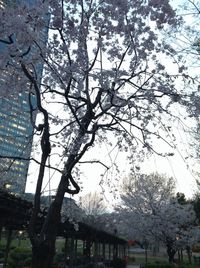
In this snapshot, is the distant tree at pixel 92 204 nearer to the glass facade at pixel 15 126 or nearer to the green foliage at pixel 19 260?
the green foliage at pixel 19 260

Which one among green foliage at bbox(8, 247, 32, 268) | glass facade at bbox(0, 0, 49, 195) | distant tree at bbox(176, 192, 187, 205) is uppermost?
distant tree at bbox(176, 192, 187, 205)

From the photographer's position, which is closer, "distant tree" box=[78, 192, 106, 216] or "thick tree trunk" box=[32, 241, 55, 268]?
"thick tree trunk" box=[32, 241, 55, 268]

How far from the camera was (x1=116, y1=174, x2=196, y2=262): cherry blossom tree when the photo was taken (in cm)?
2803

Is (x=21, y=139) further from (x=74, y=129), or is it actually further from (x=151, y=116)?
(x=151, y=116)

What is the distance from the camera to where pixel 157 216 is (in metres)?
28.4

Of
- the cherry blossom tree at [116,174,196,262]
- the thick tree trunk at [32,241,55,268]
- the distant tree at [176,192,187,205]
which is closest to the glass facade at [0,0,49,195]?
the thick tree trunk at [32,241,55,268]

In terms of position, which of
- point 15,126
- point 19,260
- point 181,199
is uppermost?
point 181,199

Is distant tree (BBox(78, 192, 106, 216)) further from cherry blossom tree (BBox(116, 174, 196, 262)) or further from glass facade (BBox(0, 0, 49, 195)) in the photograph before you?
→ glass facade (BBox(0, 0, 49, 195))

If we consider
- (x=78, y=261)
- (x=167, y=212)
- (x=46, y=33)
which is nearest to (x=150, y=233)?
(x=167, y=212)

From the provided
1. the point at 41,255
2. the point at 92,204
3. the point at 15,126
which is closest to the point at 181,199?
the point at 92,204

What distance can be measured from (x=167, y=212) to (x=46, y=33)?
24548 mm

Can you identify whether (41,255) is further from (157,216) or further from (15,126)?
(157,216)

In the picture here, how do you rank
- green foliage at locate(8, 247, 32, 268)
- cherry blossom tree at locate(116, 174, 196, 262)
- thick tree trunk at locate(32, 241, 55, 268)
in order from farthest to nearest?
cherry blossom tree at locate(116, 174, 196, 262) → green foliage at locate(8, 247, 32, 268) → thick tree trunk at locate(32, 241, 55, 268)

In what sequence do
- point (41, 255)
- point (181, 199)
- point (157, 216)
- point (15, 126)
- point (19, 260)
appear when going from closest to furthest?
point (41, 255) → point (15, 126) → point (19, 260) → point (157, 216) → point (181, 199)
